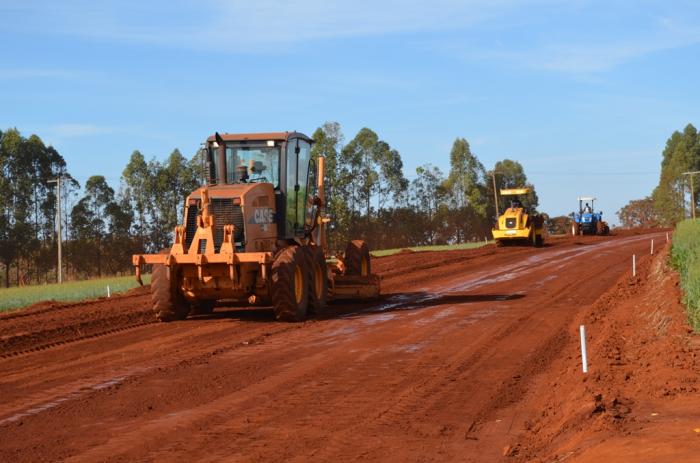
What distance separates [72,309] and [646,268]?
54.3 feet

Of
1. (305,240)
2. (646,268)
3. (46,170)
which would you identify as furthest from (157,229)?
(305,240)

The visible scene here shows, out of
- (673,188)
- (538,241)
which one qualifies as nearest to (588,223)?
(538,241)

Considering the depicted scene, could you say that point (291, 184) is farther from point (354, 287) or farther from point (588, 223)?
point (588, 223)

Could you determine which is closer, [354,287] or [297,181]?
[297,181]

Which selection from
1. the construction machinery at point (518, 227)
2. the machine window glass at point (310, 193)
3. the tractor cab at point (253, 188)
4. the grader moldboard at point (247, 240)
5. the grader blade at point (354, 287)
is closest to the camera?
the grader moldboard at point (247, 240)

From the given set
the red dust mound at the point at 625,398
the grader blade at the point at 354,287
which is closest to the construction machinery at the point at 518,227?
the grader blade at the point at 354,287

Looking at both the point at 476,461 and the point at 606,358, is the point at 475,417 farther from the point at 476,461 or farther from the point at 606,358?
the point at 606,358

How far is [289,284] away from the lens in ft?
52.5

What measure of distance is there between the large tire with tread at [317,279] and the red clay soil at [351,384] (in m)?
0.74

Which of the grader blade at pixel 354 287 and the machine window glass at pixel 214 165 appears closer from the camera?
the machine window glass at pixel 214 165

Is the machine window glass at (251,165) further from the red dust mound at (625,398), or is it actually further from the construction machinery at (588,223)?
the construction machinery at (588,223)

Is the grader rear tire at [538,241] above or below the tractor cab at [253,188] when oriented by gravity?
below

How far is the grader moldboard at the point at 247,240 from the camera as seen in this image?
52.2ft

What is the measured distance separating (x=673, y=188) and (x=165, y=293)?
89.7 metres
